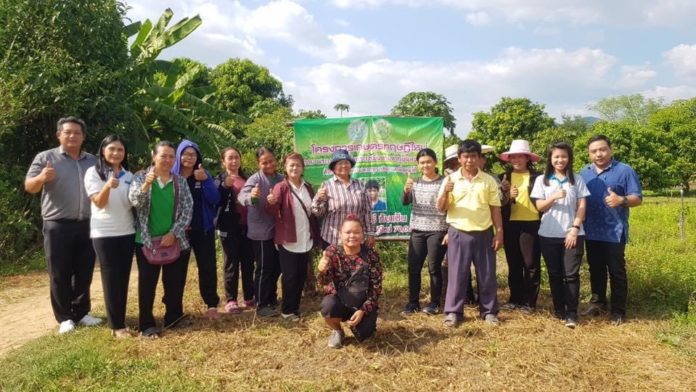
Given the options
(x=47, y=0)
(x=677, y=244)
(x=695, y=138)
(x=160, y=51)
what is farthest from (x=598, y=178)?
(x=695, y=138)

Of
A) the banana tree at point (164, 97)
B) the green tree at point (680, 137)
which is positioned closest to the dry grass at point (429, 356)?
the banana tree at point (164, 97)

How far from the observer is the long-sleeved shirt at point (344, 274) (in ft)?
11.7

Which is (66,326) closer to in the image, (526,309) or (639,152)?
(526,309)

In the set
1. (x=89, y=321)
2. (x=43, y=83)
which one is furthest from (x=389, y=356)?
(x=43, y=83)

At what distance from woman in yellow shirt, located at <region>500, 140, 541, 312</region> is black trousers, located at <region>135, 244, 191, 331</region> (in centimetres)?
295

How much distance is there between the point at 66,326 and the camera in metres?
4.08

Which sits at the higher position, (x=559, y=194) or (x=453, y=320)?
(x=559, y=194)

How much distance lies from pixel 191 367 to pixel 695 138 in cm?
3692

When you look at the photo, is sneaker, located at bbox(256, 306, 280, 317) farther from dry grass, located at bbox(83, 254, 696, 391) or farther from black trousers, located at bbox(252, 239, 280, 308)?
dry grass, located at bbox(83, 254, 696, 391)

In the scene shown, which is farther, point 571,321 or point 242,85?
point 242,85

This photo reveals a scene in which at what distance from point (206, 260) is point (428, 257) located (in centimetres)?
205

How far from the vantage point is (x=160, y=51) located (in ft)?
34.3

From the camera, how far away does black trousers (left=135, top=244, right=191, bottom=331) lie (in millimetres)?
3883

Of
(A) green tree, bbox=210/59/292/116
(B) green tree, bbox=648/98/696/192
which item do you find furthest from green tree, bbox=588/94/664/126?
(A) green tree, bbox=210/59/292/116
